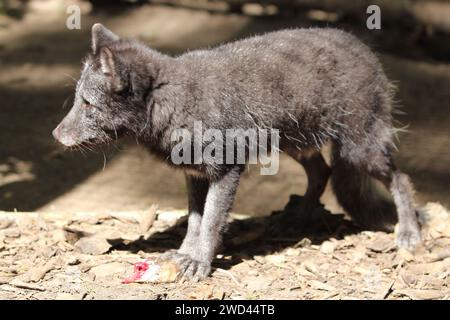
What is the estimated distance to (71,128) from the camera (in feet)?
18.3

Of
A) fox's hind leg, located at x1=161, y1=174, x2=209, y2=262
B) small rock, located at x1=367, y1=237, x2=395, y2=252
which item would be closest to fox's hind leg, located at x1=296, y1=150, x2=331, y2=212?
small rock, located at x1=367, y1=237, x2=395, y2=252

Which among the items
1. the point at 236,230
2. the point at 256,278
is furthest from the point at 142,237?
the point at 256,278

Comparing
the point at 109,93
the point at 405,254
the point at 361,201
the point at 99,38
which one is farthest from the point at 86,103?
the point at 405,254

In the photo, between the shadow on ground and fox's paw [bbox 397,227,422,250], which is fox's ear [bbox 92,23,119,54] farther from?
fox's paw [bbox 397,227,422,250]

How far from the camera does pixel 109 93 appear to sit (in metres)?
5.42

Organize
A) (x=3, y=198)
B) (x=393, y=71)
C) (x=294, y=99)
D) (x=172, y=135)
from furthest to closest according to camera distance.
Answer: (x=393, y=71) < (x=3, y=198) < (x=294, y=99) < (x=172, y=135)

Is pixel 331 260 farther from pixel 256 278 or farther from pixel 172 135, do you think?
pixel 172 135

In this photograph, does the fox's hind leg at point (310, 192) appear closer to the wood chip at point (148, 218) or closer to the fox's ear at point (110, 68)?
the wood chip at point (148, 218)

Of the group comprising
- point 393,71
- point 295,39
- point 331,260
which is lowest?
point 331,260

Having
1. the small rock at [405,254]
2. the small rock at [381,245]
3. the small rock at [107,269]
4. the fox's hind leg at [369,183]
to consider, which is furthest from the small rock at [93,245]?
the small rock at [405,254]

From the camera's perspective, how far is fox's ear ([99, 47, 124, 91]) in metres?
5.31

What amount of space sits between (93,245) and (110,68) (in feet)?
5.02
